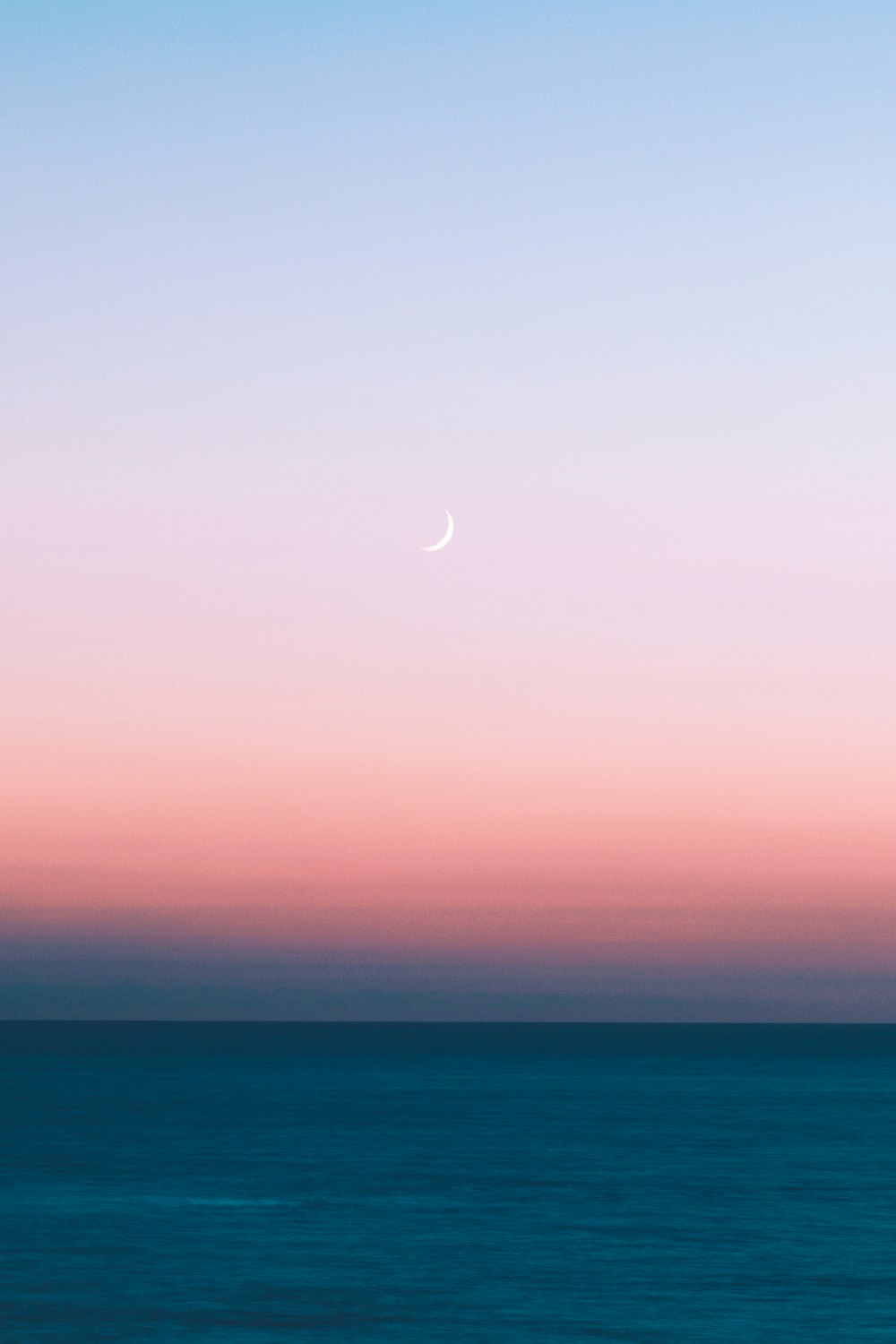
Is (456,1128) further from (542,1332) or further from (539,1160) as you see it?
(542,1332)

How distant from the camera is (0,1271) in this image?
65.4 m

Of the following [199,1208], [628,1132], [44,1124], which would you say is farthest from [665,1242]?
[44,1124]

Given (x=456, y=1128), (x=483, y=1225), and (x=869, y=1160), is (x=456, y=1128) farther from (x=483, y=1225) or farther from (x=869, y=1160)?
(x=483, y=1225)

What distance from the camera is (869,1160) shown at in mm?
113438

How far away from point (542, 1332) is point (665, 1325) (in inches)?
167

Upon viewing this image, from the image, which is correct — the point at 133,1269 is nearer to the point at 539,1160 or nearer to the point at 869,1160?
the point at 539,1160

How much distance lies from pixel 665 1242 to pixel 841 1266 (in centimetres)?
854

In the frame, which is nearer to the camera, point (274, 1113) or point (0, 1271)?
point (0, 1271)

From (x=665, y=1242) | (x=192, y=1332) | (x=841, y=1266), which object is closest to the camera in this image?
(x=192, y=1332)

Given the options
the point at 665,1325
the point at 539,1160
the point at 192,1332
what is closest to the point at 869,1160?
the point at 539,1160

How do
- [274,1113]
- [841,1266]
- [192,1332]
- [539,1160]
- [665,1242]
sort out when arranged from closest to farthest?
[192,1332] → [841,1266] → [665,1242] → [539,1160] → [274,1113]

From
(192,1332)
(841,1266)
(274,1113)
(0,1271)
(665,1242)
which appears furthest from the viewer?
(274,1113)

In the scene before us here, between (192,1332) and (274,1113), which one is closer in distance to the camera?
(192,1332)

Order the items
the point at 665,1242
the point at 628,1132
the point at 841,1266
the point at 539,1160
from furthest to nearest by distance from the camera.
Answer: the point at 628,1132 < the point at 539,1160 < the point at 665,1242 < the point at 841,1266
